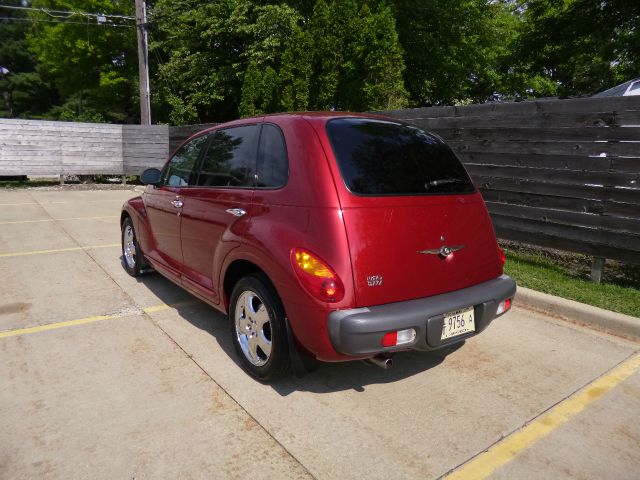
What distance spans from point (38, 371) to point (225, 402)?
1.41m

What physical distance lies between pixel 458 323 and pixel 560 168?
3492 mm

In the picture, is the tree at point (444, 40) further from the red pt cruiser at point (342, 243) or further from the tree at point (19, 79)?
the tree at point (19, 79)

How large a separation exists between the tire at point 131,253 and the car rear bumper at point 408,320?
3.47m

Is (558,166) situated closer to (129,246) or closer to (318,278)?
(318,278)

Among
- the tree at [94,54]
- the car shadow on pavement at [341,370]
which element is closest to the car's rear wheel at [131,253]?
the car shadow on pavement at [341,370]

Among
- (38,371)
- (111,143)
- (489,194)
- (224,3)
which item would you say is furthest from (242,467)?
(224,3)

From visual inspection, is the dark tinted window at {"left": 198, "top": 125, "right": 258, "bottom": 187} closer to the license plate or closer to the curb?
the license plate

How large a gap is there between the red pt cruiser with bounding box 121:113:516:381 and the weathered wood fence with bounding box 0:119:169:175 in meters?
13.2

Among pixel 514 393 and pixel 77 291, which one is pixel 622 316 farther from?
pixel 77 291

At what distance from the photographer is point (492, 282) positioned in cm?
318

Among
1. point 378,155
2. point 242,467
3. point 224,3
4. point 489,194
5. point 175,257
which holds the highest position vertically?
point 224,3

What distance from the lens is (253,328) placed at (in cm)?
318

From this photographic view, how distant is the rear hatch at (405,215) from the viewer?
8.71 feet

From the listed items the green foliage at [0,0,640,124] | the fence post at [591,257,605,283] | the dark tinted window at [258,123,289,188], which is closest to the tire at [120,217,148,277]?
the dark tinted window at [258,123,289,188]
